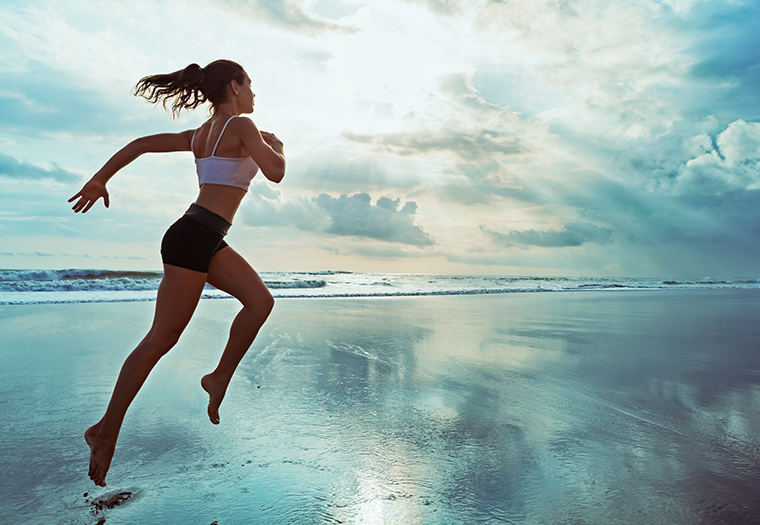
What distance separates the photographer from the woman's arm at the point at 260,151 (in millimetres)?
2002

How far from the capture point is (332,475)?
2074 millimetres

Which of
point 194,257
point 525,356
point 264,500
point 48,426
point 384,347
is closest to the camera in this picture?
point 264,500

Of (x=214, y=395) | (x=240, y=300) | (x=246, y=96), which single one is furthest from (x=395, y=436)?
(x=246, y=96)

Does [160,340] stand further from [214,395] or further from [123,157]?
[123,157]

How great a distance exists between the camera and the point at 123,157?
2324 millimetres

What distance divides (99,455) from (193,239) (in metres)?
1.01

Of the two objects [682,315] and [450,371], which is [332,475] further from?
[682,315]

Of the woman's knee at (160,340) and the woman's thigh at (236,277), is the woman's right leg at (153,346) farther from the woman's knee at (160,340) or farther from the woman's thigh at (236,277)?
the woman's thigh at (236,277)

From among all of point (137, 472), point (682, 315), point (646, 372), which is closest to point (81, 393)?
point (137, 472)

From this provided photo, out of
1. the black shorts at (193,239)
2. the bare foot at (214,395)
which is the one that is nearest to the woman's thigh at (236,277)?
the black shorts at (193,239)

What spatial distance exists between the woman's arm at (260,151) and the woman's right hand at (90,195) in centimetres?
77

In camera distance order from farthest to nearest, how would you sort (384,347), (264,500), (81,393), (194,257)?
(384,347) → (81,393) → (194,257) → (264,500)

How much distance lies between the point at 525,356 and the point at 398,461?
302 centimetres

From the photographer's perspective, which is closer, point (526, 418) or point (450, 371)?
point (526, 418)
